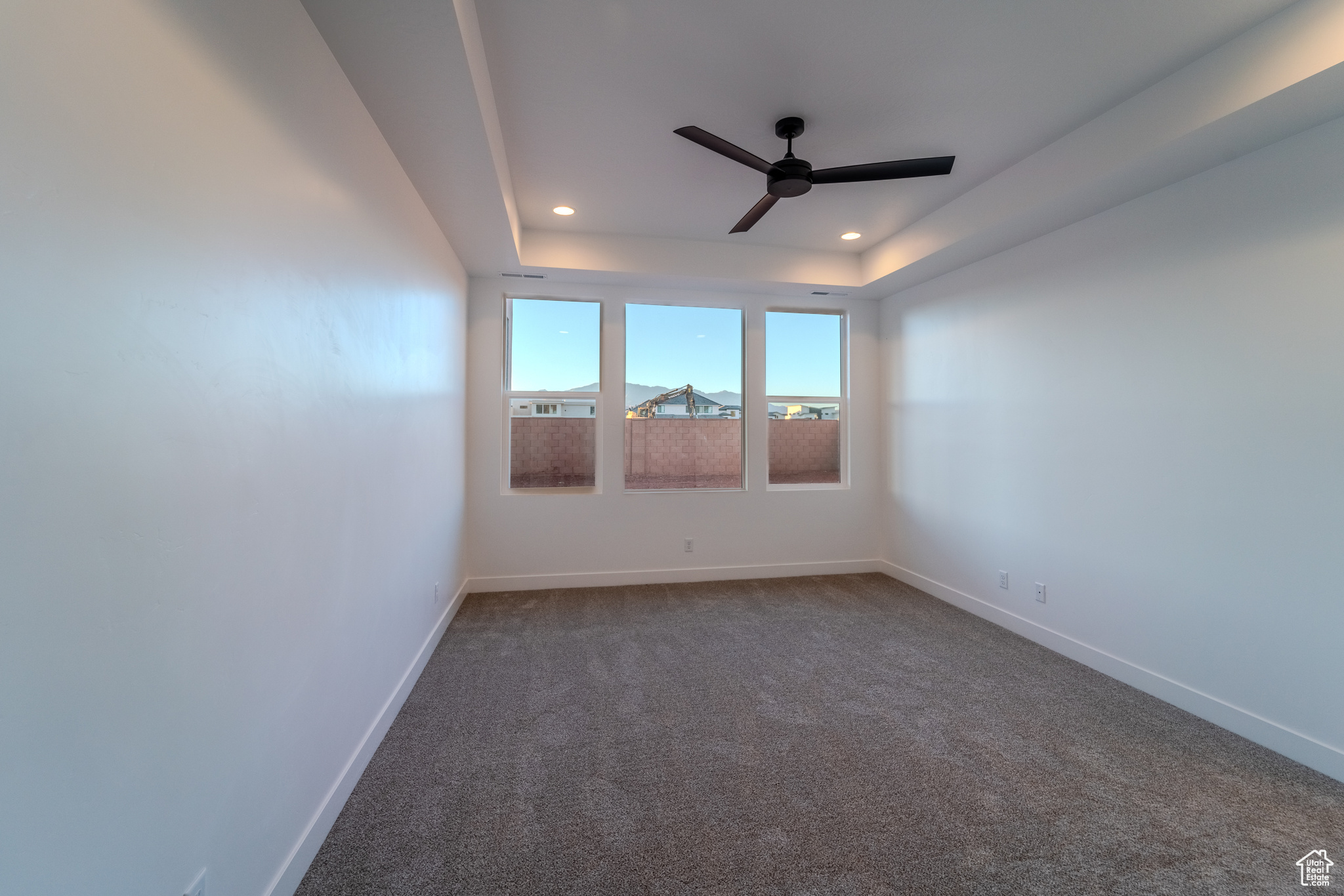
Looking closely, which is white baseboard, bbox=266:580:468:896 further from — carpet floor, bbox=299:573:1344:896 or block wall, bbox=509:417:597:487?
block wall, bbox=509:417:597:487

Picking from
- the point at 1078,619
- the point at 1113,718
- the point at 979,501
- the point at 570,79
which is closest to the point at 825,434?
the point at 979,501

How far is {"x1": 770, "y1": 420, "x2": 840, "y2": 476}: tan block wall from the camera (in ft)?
14.7

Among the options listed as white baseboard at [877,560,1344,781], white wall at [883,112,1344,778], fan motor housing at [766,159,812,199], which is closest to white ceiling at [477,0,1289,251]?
fan motor housing at [766,159,812,199]

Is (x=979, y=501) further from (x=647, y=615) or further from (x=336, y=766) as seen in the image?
(x=336, y=766)

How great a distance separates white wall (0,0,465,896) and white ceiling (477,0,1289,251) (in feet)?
2.67

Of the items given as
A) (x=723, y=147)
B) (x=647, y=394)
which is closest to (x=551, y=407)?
(x=647, y=394)

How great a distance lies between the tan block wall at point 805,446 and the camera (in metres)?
4.48

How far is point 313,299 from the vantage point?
4.95ft

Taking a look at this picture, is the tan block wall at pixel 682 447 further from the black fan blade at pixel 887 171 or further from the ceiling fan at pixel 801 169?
the black fan blade at pixel 887 171

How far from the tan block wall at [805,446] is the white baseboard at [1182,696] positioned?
4.93 feet

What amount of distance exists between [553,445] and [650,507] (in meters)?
0.93

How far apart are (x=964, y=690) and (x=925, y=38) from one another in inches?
109

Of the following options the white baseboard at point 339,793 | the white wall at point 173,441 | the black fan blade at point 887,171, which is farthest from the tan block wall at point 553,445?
the black fan blade at point 887,171

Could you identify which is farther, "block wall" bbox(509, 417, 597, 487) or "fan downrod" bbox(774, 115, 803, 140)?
"block wall" bbox(509, 417, 597, 487)
